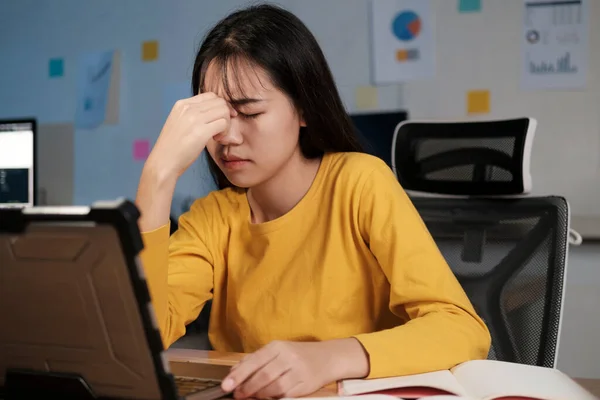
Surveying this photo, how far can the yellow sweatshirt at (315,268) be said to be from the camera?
3.00 feet

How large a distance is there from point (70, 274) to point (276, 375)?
24 centimetres

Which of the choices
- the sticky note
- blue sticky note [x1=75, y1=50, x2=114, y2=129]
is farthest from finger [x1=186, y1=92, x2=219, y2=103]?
the sticky note

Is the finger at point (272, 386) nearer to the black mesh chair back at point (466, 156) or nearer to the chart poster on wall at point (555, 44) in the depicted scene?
the black mesh chair back at point (466, 156)

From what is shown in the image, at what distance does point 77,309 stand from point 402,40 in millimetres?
1997

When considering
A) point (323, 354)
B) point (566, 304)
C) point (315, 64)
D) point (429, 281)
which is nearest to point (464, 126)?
point (315, 64)

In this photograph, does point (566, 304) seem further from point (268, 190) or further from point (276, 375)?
point (276, 375)

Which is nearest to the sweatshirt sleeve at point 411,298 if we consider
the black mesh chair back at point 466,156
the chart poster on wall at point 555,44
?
the black mesh chair back at point 466,156

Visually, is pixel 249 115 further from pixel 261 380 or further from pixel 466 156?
pixel 466 156

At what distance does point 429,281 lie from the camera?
0.91 meters

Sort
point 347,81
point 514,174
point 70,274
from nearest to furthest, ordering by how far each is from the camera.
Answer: point 70,274 < point 514,174 < point 347,81

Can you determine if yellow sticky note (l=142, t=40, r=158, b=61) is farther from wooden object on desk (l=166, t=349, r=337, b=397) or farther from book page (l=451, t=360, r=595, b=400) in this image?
book page (l=451, t=360, r=595, b=400)

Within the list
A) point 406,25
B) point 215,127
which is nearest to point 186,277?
point 215,127

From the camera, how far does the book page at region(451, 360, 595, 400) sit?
0.65 meters

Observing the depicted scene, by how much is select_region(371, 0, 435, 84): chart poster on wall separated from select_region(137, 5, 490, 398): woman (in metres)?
1.26
